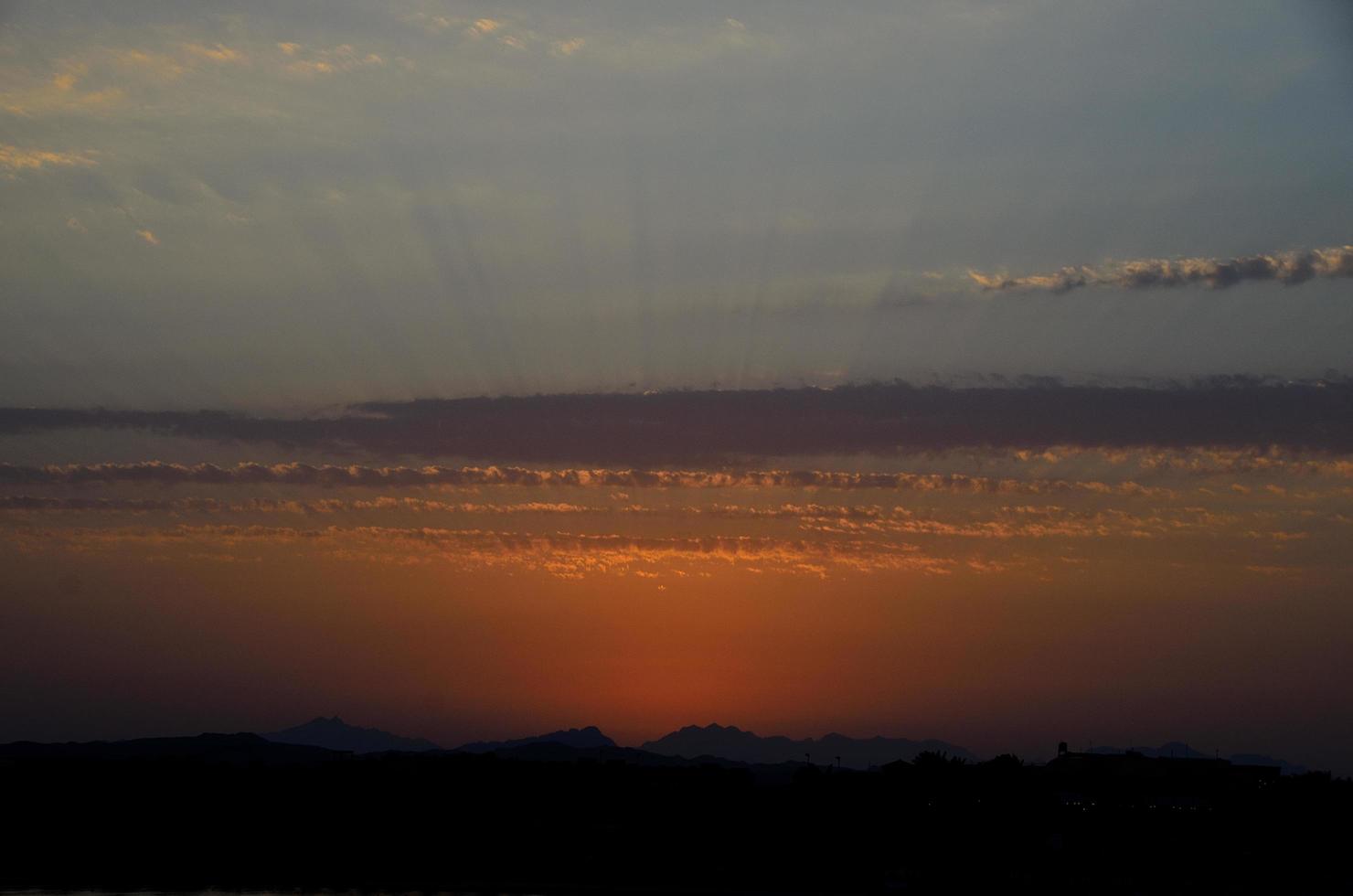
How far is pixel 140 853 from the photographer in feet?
503

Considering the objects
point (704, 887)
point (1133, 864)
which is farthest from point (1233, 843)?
point (704, 887)

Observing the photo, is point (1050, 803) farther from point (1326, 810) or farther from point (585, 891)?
point (585, 891)

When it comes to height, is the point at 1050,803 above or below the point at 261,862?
above

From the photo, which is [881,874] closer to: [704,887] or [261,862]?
[704,887]

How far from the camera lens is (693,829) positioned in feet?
499

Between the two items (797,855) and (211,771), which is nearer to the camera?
(797,855)

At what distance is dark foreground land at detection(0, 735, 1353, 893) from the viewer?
123125 mm

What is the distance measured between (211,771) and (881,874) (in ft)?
363

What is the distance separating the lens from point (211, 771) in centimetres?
19962

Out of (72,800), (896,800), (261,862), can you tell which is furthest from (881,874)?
(72,800)

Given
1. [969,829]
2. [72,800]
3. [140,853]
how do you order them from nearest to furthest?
[969,829], [140,853], [72,800]

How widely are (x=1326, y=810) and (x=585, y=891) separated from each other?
69.0 metres

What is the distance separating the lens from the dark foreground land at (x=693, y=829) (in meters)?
123

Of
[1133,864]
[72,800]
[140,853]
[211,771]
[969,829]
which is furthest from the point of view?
[211,771]
